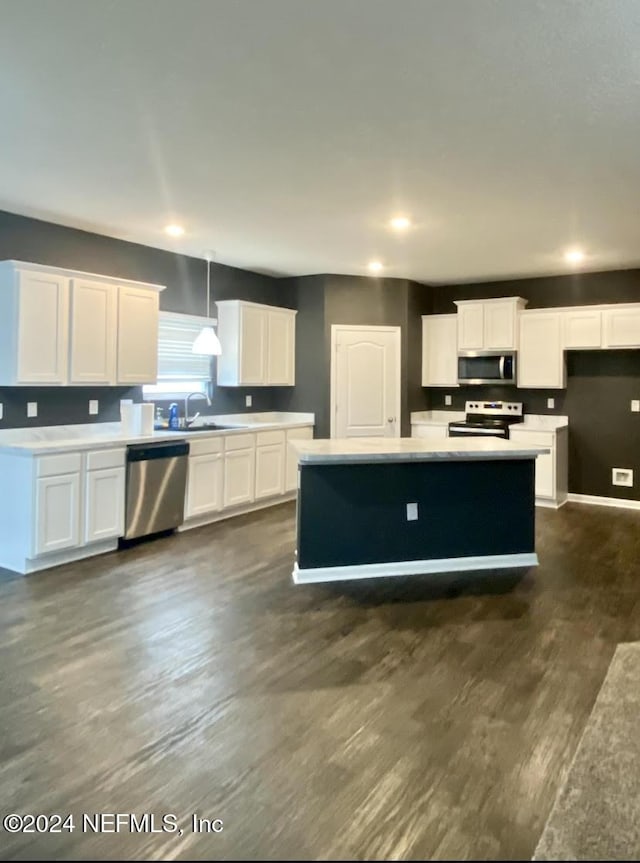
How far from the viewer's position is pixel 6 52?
241cm

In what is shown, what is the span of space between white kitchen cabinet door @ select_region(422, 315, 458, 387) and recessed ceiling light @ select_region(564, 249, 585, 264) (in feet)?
5.26

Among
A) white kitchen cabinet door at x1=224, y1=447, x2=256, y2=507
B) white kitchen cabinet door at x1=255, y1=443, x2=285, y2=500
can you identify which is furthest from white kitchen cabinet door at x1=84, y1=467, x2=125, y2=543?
white kitchen cabinet door at x1=255, y1=443, x2=285, y2=500

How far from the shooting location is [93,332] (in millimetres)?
4895

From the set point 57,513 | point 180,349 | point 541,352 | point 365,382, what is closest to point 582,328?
point 541,352

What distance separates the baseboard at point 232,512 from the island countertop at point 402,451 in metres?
1.70

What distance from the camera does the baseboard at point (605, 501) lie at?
6.61 metres

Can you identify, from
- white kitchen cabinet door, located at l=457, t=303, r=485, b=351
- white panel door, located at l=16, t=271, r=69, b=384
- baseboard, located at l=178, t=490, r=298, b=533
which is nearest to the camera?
white panel door, located at l=16, t=271, r=69, b=384

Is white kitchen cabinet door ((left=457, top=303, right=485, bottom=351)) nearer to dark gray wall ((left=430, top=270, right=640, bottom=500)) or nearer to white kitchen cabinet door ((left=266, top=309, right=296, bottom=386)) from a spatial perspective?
dark gray wall ((left=430, top=270, right=640, bottom=500))

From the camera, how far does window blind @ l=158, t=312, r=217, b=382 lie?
5.99 metres

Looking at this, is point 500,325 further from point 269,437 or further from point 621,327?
point 269,437

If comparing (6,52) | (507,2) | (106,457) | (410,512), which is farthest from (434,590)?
(6,52)

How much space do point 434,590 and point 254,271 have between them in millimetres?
4425

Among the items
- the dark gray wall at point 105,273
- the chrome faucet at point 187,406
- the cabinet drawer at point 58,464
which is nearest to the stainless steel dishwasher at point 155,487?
the cabinet drawer at point 58,464

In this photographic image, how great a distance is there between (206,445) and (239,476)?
0.59 meters
